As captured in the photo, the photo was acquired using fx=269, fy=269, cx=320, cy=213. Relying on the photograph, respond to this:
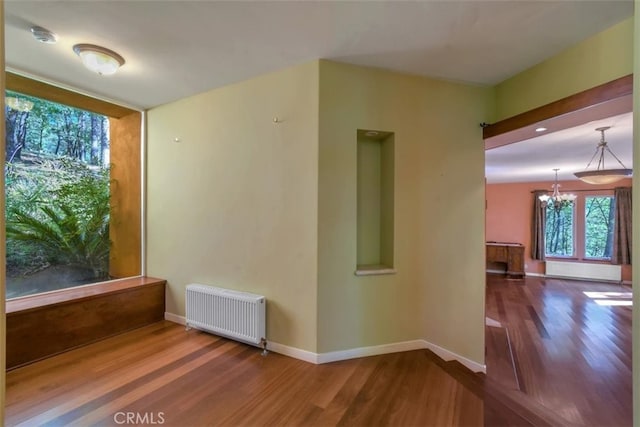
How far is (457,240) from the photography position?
9.09ft

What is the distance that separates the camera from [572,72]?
7.10 ft

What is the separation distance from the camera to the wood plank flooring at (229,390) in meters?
1.77

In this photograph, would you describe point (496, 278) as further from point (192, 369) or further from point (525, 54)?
point (192, 369)

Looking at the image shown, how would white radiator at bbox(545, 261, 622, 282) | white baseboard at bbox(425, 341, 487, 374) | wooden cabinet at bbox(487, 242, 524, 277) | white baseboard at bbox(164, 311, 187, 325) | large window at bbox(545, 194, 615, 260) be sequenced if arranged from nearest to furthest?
1. white baseboard at bbox(425, 341, 487, 374)
2. white baseboard at bbox(164, 311, 187, 325)
3. white radiator at bbox(545, 261, 622, 282)
4. large window at bbox(545, 194, 615, 260)
5. wooden cabinet at bbox(487, 242, 524, 277)

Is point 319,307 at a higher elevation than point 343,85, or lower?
lower

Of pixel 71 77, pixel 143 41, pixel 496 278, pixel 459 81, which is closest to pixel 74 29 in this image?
pixel 143 41

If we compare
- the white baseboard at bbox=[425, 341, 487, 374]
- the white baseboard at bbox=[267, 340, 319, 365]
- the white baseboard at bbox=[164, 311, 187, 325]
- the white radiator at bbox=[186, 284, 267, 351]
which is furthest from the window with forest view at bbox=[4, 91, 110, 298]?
the white baseboard at bbox=[425, 341, 487, 374]

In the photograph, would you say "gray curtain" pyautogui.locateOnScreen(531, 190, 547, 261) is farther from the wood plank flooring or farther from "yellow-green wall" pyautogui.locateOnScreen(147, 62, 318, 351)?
"yellow-green wall" pyautogui.locateOnScreen(147, 62, 318, 351)

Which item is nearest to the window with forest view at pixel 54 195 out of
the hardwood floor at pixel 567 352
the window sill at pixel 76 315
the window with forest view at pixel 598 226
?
the window sill at pixel 76 315

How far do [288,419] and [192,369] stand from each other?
3.44 ft

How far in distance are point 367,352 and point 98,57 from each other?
3457mm

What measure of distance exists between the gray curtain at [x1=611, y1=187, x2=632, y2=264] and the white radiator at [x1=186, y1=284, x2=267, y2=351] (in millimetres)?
8954

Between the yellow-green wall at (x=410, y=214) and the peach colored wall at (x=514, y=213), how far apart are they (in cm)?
648

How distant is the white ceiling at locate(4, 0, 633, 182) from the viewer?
1.77m
